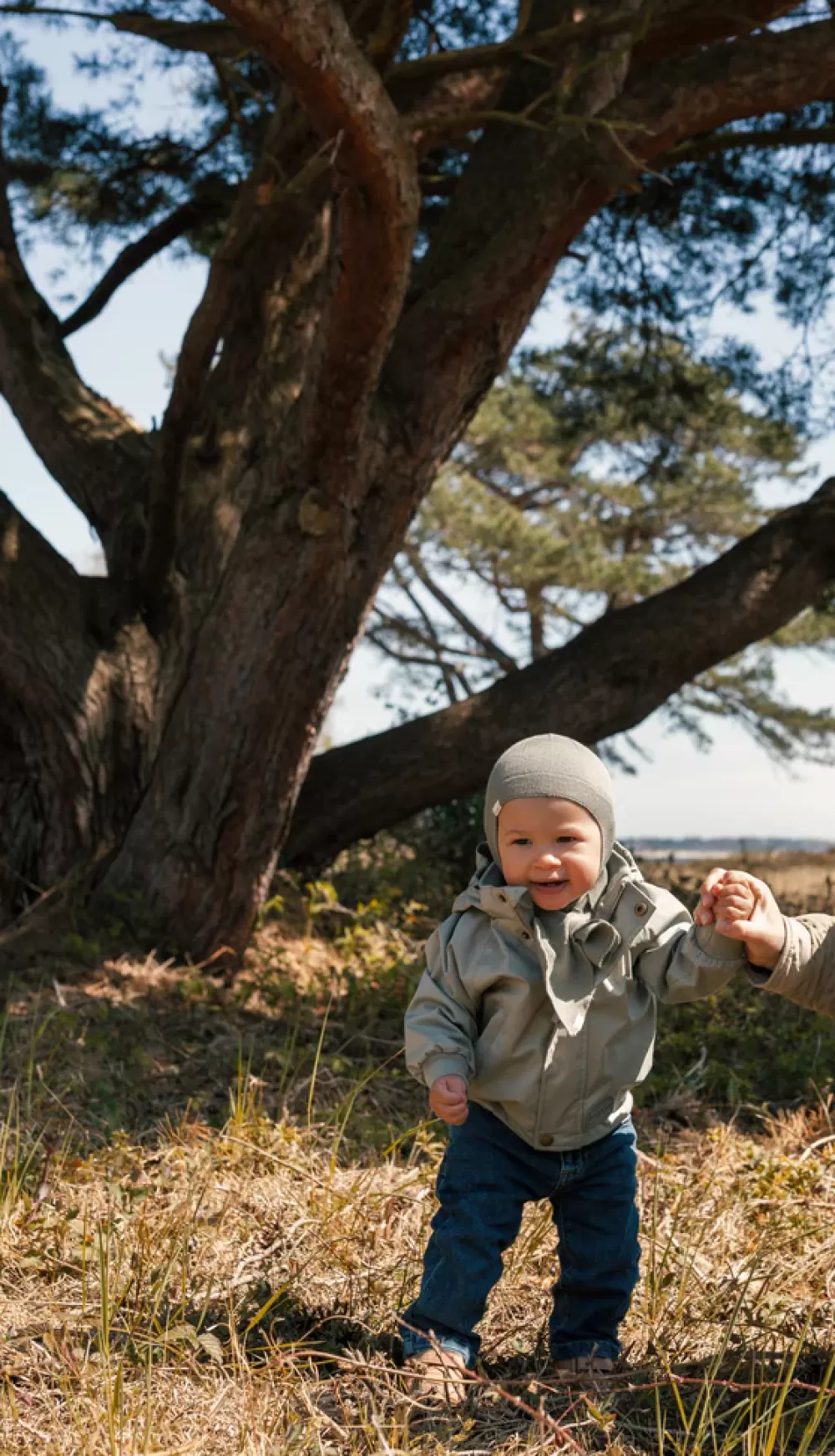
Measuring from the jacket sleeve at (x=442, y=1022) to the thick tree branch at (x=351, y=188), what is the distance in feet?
8.05

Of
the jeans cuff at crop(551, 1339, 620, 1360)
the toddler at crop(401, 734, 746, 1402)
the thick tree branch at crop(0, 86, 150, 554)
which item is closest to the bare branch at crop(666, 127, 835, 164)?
the thick tree branch at crop(0, 86, 150, 554)

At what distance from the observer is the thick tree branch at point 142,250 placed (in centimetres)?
696

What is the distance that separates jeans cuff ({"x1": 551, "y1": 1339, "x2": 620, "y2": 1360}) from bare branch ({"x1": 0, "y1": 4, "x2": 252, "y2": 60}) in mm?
3954

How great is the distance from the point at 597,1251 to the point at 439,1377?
40 centimetres

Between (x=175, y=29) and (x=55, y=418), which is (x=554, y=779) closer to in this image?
(x=175, y=29)

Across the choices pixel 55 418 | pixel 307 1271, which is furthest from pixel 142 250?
pixel 307 1271

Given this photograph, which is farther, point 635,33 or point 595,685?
point 595,685

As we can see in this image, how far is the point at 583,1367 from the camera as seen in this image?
2373mm

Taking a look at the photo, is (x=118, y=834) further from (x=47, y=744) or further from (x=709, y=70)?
(x=709, y=70)

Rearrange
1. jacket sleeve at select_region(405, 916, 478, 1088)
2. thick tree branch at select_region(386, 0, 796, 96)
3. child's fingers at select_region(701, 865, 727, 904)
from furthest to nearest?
thick tree branch at select_region(386, 0, 796, 96) < jacket sleeve at select_region(405, 916, 478, 1088) < child's fingers at select_region(701, 865, 727, 904)

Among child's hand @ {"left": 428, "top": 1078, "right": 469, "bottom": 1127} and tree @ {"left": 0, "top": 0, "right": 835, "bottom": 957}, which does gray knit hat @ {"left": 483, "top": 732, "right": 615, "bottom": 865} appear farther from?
tree @ {"left": 0, "top": 0, "right": 835, "bottom": 957}

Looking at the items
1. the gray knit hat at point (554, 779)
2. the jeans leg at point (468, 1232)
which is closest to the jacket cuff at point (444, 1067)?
the jeans leg at point (468, 1232)

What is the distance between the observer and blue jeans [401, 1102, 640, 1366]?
→ 236 centimetres

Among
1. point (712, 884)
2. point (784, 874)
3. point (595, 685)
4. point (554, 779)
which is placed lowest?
point (712, 884)
